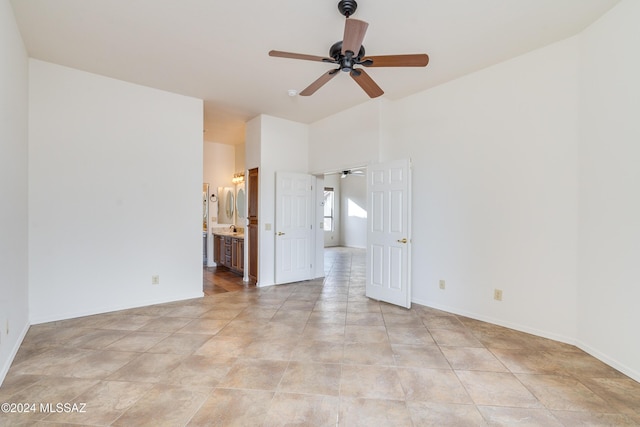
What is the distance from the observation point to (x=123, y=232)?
3748 millimetres

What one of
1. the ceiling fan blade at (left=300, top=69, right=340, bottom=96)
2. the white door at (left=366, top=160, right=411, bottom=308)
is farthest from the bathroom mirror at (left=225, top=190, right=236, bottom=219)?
the ceiling fan blade at (left=300, top=69, right=340, bottom=96)

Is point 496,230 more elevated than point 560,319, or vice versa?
point 496,230

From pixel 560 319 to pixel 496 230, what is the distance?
1.02 meters

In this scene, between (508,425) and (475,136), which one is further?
(475,136)

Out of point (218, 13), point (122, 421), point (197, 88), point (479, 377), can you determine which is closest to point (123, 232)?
point (197, 88)

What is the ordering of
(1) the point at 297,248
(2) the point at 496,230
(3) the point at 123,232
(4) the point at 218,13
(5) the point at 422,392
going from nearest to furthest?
1. (5) the point at 422,392
2. (4) the point at 218,13
3. (2) the point at 496,230
4. (3) the point at 123,232
5. (1) the point at 297,248

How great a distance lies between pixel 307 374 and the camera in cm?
229

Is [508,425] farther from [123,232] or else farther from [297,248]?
[123,232]

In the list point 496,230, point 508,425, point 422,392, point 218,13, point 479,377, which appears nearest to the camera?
point 508,425

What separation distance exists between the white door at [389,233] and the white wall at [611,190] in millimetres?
1710

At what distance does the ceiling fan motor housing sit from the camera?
226cm

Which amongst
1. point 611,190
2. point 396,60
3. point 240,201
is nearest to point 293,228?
point 240,201

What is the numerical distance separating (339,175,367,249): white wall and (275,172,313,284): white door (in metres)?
5.16

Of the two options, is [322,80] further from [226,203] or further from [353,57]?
[226,203]
